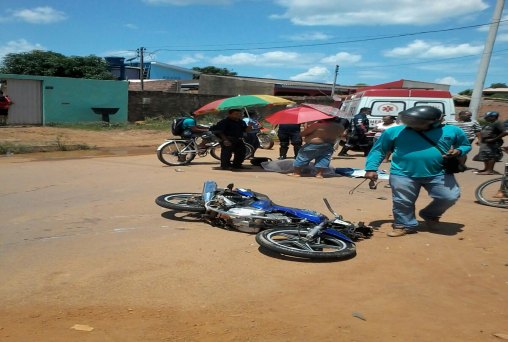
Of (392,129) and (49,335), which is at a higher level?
(392,129)

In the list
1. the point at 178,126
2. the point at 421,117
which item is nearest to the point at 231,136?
the point at 178,126

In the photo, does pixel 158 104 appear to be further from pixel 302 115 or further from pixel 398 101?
pixel 302 115

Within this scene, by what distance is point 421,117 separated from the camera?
5.29 meters

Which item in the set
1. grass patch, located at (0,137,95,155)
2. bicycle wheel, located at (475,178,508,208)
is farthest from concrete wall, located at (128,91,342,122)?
bicycle wheel, located at (475,178,508,208)

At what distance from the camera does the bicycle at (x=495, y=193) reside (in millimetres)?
7453

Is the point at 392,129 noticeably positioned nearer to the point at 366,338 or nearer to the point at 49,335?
the point at 366,338

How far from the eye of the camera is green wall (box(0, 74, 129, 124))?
74.3 ft

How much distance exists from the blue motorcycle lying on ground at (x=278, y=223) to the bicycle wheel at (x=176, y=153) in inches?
217

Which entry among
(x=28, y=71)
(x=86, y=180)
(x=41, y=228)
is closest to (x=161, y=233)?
(x=41, y=228)

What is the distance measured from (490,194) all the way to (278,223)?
425 centimetres

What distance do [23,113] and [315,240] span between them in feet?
66.7

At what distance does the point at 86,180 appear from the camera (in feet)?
30.2

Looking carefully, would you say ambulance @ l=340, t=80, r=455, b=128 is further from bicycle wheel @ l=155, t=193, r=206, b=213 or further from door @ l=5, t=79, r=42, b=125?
door @ l=5, t=79, r=42, b=125

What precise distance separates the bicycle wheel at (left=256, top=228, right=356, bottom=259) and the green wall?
65.4ft
